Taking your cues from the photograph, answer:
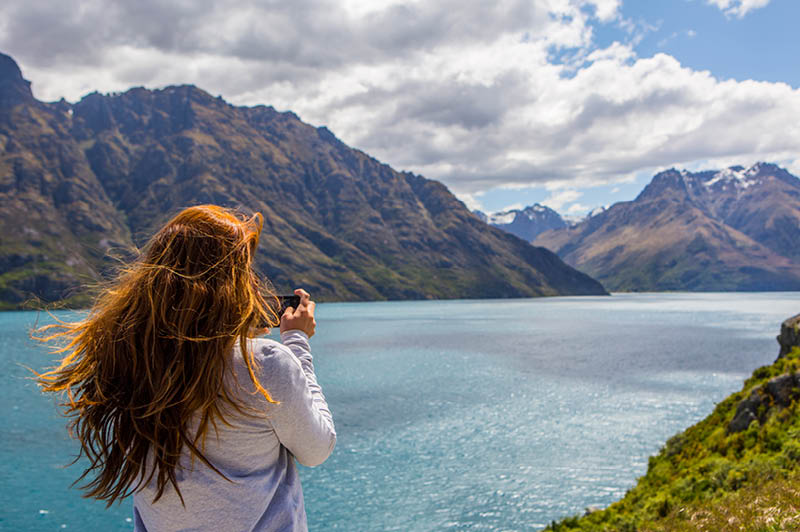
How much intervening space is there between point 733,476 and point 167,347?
14.7 m

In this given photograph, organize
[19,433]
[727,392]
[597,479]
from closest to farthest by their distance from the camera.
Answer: [597,479], [19,433], [727,392]

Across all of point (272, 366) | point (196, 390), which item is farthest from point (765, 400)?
point (196, 390)

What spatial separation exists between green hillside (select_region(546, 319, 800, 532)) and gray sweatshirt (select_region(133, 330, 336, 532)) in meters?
8.70

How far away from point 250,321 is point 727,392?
51463 mm

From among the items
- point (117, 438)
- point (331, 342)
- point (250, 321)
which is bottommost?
point (331, 342)

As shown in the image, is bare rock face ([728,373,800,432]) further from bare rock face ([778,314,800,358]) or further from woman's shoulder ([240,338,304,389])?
woman's shoulder ([240,338,304,389])

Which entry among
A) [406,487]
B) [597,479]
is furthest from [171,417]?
[597,479]

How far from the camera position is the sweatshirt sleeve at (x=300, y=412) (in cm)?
277

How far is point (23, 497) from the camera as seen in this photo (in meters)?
23.1

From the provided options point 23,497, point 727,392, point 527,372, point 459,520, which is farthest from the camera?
point 527,372

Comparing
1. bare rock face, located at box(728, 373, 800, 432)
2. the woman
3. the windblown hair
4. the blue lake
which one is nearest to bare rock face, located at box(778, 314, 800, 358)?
bare rock face, located at box(728, 373, 800, 432)

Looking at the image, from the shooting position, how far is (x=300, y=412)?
2832mm

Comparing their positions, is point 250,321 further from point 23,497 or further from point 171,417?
point 23,497

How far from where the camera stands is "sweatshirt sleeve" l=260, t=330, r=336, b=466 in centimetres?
277
